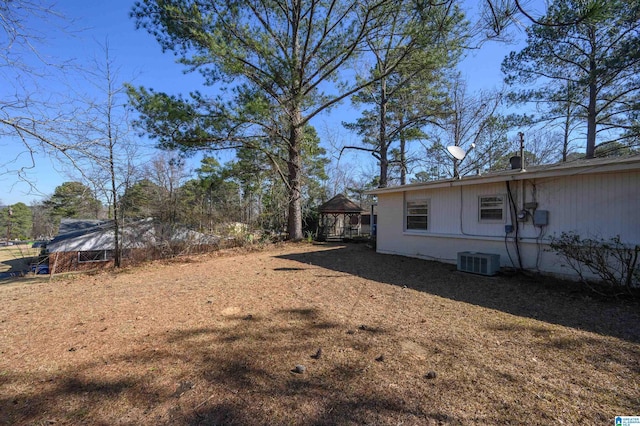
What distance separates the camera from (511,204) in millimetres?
6738

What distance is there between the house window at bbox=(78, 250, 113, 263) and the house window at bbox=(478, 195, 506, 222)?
16973 mm

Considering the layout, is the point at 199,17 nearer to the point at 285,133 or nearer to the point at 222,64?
the point at 222,64

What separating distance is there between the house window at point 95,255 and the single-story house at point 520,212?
1494cm

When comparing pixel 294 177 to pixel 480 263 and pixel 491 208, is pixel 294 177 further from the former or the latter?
pixel 480 263

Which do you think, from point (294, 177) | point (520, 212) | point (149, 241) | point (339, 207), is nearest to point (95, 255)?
point (149, 241)

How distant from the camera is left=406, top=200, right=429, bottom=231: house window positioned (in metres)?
8.84

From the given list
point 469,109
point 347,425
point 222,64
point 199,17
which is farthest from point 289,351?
point 469,109

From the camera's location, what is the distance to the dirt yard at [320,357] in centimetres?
206

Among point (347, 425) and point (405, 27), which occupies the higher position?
point (405, 27)

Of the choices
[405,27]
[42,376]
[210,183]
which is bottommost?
[42,376]

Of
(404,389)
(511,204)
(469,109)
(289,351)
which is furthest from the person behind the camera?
(469,109)

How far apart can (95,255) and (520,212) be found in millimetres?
19145

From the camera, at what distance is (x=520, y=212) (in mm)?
6523

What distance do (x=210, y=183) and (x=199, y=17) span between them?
6.36 m
